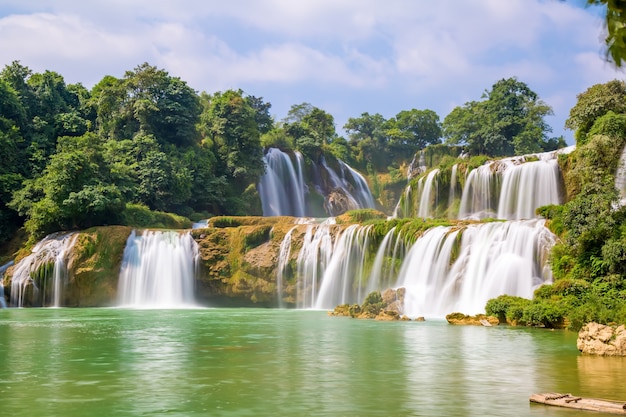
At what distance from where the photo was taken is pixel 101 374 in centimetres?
1204

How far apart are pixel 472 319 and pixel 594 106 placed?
16942 millimetres

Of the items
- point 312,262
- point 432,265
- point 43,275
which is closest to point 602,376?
point 432,265

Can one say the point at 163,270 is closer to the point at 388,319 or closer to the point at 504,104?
the point at 388,319

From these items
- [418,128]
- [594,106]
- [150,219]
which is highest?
[418,128]

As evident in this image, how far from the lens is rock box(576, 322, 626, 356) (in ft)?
46.3

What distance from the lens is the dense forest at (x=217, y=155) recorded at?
79.4 ft

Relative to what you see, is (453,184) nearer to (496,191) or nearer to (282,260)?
(496,191)

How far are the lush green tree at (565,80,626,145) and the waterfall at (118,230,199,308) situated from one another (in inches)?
804

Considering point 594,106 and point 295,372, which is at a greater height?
point 594,106

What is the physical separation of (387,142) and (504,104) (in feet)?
54.0

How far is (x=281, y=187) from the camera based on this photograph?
5684 centimetres

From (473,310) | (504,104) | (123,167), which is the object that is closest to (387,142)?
(504,104)

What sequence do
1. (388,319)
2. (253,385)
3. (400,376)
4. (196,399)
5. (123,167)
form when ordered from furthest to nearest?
(123,167), (388,319), (400,376), (253,385), (196,399)

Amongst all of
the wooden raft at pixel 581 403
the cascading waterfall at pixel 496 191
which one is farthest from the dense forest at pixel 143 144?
the wooden raft at pixel 581 403
